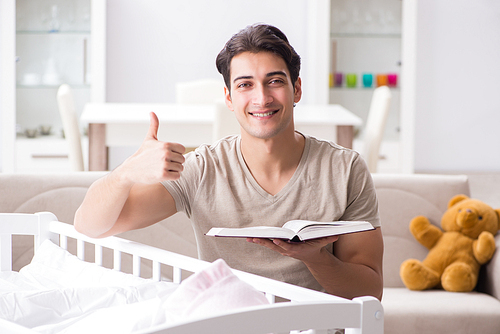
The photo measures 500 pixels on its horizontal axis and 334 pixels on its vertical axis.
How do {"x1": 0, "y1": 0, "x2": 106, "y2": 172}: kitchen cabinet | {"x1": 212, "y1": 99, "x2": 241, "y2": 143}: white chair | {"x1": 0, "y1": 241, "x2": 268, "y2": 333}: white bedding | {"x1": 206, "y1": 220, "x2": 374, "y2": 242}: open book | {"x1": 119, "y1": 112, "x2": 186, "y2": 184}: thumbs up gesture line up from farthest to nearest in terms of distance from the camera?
{"x1": 0, "y1": 0, "x2": 106, "y2": 172}: kitchen cabinet, {"x1": 212, "y1": 99, "x2": 241, "y2": 143}: white chair, {"x1": 119, "y1": 112, "x2": 186, "y2": 184}: thumbs up gesture, {"x1": 206, "y1": 220, "x2": 374, "y2": 242}: open book, {"x1": 0, "y1": 241, "x2": 268, "y2": 333}: white bedding

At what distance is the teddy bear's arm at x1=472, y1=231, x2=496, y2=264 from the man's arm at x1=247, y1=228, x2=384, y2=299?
79cm

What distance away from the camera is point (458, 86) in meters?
4.95

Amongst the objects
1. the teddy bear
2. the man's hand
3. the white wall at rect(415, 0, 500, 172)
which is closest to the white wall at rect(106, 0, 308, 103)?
the white wall at rect(415, 0, 500, 172)

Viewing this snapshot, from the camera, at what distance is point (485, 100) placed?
4.99 meters

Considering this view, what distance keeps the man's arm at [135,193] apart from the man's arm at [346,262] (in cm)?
24

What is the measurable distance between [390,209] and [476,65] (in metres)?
3.49

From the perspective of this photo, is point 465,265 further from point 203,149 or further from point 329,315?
point 329,315

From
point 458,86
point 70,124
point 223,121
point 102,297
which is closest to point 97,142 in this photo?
point 70,124

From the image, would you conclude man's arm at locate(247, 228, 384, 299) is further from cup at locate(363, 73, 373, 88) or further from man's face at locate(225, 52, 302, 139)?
cup at locate(363, 73, 373, 88)

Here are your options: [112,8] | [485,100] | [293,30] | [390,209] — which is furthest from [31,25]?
[485,100]

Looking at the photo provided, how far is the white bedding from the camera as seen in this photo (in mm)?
736

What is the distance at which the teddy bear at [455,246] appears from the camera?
185 centimetres

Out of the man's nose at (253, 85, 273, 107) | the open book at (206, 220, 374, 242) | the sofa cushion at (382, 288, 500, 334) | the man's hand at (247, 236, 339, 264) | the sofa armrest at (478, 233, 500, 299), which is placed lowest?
the sofa cushion at (382, 288, 500, 334)

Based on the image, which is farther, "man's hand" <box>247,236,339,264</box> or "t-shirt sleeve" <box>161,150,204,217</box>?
"t-shirt sleeve" <box>161,150,204,217</box>
